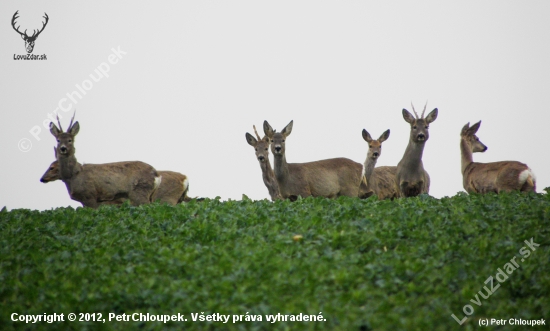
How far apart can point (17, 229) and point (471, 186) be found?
35.5 feet

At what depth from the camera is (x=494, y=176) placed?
17.0 meters

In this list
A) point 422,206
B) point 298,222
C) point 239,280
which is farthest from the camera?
point 422,206

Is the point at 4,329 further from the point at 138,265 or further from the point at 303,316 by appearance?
the point at 303,316

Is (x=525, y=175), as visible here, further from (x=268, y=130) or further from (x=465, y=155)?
(x=268, y=130)

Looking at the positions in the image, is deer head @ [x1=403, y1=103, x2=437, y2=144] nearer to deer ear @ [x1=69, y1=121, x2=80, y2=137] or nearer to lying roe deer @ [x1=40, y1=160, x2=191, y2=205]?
lying roe deer @ [x1=40, y1=160, x2=191, y2=205]

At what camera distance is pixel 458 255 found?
Result: 979 cm

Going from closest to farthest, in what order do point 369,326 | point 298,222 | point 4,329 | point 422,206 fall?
1. point 369,326
2. point 4,329
3. point 298,222
4. point 422,206

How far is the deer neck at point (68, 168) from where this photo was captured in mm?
17703

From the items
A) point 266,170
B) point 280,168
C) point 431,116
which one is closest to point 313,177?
point 280,168

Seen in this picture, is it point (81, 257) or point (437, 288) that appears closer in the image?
point (437, 288)

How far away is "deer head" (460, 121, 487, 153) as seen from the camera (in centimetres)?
1970

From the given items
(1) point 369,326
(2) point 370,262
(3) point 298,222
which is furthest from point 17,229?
(1) point 369,326

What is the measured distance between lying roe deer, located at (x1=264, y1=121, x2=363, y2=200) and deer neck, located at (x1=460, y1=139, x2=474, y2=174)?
2734 millimetres

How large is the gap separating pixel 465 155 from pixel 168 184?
805 cm
